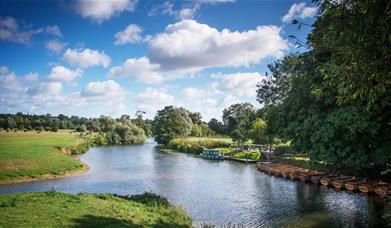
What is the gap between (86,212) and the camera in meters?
18.4

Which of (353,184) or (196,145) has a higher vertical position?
(196,145)

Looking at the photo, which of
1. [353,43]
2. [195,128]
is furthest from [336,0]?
[195,128]

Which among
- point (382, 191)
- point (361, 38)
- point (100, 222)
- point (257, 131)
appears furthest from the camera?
point (257, 131)

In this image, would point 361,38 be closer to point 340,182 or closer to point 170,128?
point 340,182

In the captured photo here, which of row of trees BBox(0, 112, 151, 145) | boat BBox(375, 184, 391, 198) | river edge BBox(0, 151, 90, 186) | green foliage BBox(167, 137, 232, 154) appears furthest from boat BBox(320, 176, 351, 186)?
row of trees BBox(0, 112, 151, 145)

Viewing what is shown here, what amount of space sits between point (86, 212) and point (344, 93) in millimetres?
14747

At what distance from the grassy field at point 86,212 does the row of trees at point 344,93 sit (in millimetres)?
9027

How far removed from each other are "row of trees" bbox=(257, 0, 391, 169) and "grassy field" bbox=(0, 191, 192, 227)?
9027mm

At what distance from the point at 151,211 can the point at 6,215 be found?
8443mm

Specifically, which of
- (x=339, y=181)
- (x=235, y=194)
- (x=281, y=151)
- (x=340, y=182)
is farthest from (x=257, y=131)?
(x=235, y=194)

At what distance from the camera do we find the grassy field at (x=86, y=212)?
16.1 metres

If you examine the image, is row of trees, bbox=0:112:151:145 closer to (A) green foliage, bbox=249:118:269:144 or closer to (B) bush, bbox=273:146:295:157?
(A) green foliage, bbox=249:118:269:144

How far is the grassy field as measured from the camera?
16.1 m

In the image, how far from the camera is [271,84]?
6538 centimetres
